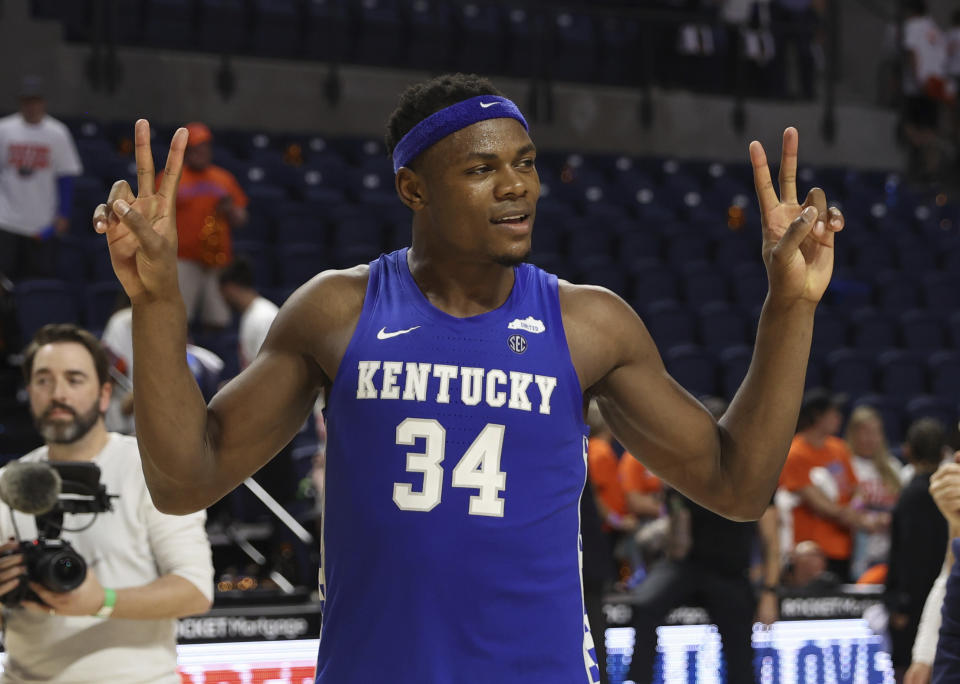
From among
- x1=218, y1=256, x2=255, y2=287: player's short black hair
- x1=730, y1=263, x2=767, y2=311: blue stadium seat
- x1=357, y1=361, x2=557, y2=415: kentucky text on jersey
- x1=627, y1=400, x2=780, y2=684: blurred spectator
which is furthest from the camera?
x1=730, y1=263, x2=767, y2=311: blue stadium seat

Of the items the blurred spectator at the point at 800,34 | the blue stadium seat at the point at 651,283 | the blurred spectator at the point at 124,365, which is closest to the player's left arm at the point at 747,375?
the blurred spectator at the point at 124,365

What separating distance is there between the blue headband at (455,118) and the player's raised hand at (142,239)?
0.41 m

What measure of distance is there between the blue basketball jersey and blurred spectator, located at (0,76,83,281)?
289 inches

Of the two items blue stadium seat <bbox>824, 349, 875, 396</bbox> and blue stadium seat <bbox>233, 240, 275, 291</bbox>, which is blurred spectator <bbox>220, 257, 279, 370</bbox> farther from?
blue stadium seat <bbox>824, 349, 875, 396</bbox>

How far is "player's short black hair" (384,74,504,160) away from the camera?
2.27 m

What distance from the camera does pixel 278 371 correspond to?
2199mm

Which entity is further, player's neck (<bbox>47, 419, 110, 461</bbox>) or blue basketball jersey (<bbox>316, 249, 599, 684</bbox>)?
player's neck (<bbox>47, 419, 110, 461</bbox>)

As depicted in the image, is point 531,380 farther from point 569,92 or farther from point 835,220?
point 569,92

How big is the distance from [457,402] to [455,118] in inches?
18.2

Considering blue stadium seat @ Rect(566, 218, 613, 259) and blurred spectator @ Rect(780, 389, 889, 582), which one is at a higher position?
blue stadium seat @ Rect(566, 218, 613, 259)

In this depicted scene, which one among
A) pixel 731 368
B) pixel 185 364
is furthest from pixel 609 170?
pixel 185 364

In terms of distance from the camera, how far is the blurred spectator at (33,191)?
900 centimetres

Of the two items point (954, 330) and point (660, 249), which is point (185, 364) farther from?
point (954, 330)

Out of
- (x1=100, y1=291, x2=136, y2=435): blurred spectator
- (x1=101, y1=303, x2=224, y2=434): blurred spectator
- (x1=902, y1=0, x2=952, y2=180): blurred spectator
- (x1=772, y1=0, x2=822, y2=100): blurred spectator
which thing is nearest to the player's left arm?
(x1=101, y1=303, x2=224, y2=434): blurred spectator
